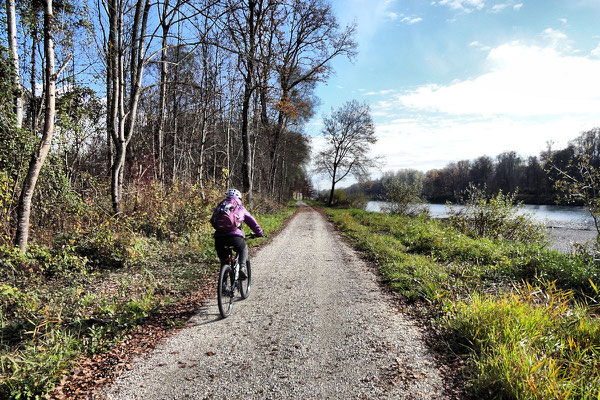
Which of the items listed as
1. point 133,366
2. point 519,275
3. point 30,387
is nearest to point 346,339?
point 133,366

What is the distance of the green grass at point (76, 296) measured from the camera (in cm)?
266

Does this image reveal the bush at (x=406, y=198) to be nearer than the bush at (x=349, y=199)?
Yes

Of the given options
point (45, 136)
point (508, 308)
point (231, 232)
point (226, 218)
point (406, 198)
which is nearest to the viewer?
point (508, 308)

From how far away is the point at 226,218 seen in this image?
4.15 metres

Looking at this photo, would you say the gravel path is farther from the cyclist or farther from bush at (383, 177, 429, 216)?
bush at (383, 177, 429, 216)

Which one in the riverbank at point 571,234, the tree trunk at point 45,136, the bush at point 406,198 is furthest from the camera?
the bush at point 406,198

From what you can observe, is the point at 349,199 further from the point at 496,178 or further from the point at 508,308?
the point at 496,178

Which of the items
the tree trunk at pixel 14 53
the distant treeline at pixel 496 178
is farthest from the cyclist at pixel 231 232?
the distant treeline at pixel 496 178

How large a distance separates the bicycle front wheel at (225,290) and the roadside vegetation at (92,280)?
2.23 ft

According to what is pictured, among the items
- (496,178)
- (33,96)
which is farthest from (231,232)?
(496,178)

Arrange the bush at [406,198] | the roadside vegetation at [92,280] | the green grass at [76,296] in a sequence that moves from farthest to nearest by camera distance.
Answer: the bush at [406,198]
the roadside vegetation at [92,280]
the green grass at [76,296]

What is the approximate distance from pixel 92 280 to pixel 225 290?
289 centimetres

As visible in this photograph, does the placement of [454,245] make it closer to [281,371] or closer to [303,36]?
[281,371]

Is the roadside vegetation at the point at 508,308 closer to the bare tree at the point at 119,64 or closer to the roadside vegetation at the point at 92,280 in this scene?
the roadside vegetation at the point at 92,280
